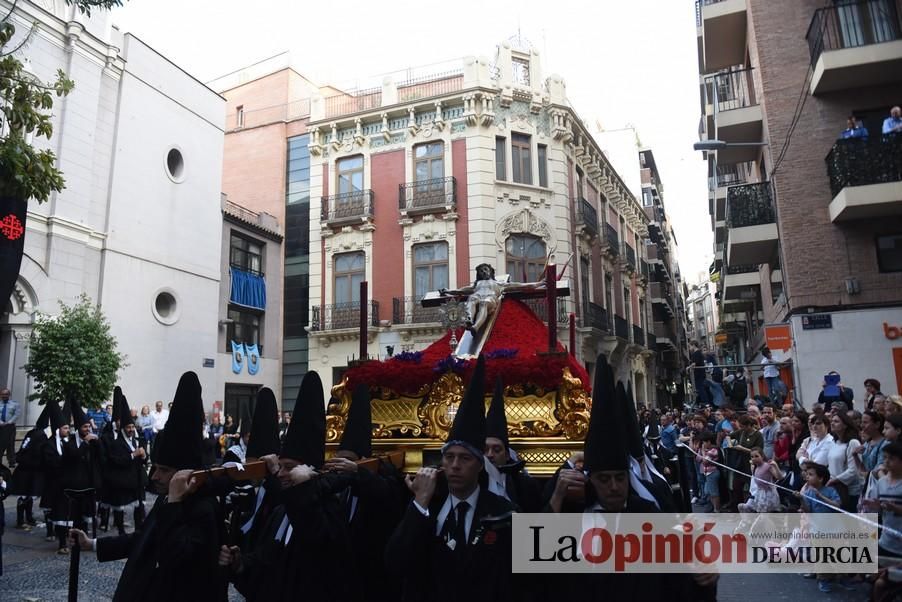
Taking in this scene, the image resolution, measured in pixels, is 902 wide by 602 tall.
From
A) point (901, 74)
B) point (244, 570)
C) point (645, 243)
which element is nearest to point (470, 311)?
point (244, 570)

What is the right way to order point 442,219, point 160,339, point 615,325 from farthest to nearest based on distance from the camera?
1. point 615,325
2. point 442,219
3. point 160,339

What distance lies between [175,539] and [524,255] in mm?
19983

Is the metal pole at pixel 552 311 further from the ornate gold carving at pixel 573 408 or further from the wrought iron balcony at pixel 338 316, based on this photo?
the wrought iron balcony at pixel 338 316

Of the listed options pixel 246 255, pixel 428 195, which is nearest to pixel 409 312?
pixel 428 195

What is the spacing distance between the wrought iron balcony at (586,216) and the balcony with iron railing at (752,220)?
7745mm

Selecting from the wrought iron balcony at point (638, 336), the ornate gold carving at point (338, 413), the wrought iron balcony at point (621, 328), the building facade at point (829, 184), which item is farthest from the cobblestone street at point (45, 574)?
the wrought iron balcony at point (638, 336)

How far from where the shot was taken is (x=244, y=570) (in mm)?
3279

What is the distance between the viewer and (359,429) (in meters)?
4.19

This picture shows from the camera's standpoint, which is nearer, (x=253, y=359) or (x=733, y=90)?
(x=733, y=90)

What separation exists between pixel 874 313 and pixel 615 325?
14114 mm

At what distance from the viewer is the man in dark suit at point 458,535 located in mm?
2795

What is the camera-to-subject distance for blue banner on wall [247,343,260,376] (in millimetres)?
23891

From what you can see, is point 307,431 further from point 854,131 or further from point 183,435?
point 854,131

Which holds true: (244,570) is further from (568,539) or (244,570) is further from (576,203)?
(576,203)
